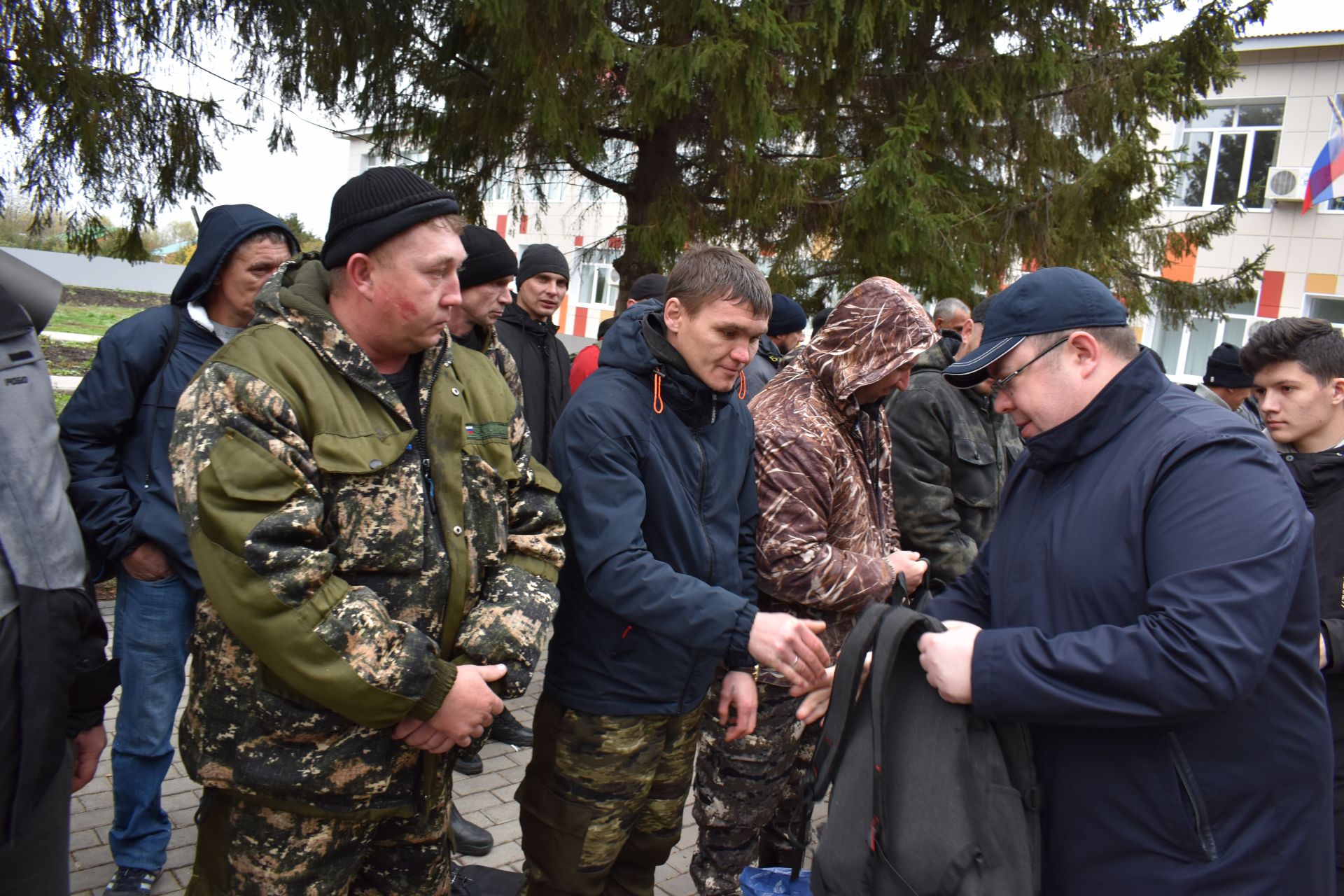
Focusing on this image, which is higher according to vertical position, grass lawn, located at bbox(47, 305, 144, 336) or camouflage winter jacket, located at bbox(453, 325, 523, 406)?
camouflage winter jacket, located at bbox(453, 325, 523, 406)

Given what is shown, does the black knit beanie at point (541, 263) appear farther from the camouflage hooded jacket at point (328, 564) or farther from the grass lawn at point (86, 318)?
the grass lawn at point (86, 318)

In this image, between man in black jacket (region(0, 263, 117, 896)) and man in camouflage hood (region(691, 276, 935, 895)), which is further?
man in camouflage hood (region(691, 276, 935, 895))

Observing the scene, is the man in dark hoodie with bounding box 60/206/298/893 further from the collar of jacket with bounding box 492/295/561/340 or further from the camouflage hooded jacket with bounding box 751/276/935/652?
the camouflage hooded jacket with bounding box 751/276/935/652

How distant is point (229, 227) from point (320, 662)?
1816mm

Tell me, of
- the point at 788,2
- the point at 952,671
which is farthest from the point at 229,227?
the point at 788,2

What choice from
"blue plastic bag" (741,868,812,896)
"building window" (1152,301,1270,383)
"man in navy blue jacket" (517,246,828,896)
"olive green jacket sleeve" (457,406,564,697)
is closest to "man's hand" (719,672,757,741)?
"man in navy blue jacket" (517,246,828,896)

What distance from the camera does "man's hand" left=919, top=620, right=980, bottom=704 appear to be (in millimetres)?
1770

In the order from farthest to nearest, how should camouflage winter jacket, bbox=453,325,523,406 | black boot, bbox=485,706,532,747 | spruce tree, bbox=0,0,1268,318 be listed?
spruce tree, bbox=0,0,1268,318 < black boot, bbox=485,706,532,747 < camouflage winter jacket, bbox=453,325,523,406

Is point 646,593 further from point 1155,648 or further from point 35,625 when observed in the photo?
point 35,625

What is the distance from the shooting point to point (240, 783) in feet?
6.30

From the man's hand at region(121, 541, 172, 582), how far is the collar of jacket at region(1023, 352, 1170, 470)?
259 centimetres

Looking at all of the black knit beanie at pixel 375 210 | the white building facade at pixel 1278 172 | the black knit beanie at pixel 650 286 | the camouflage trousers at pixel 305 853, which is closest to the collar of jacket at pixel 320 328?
the black knit beanie at pixel 375 210

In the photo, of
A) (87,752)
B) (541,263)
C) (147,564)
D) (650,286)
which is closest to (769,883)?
(87,752)

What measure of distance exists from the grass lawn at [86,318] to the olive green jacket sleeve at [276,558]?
1647 cm
